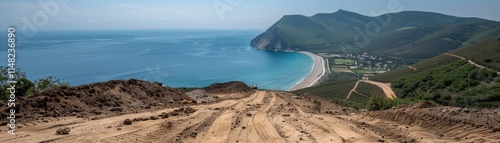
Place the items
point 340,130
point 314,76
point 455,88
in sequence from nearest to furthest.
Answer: point 340,130
point 455,88
point 314,76

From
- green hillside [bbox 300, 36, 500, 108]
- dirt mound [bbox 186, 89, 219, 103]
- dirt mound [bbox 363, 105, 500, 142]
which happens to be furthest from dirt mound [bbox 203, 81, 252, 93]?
dirt mound [bbox 363, 105, 500, 142]

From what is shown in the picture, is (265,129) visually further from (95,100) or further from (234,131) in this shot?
(95,100)

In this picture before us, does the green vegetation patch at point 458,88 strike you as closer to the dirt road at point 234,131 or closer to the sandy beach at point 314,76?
the dirt road at point 234,131

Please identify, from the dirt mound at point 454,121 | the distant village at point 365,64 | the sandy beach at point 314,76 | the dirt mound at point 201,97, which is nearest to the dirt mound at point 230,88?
the dirt mound at point 201,97

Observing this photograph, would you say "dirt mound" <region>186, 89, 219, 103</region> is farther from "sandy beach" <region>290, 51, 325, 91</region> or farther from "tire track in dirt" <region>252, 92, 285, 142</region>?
"sandy beach" <region>290, 51, 325, 91</region>

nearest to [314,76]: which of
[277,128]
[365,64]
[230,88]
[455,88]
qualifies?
[365,64]

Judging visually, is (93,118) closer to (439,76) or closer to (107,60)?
(439,76)
